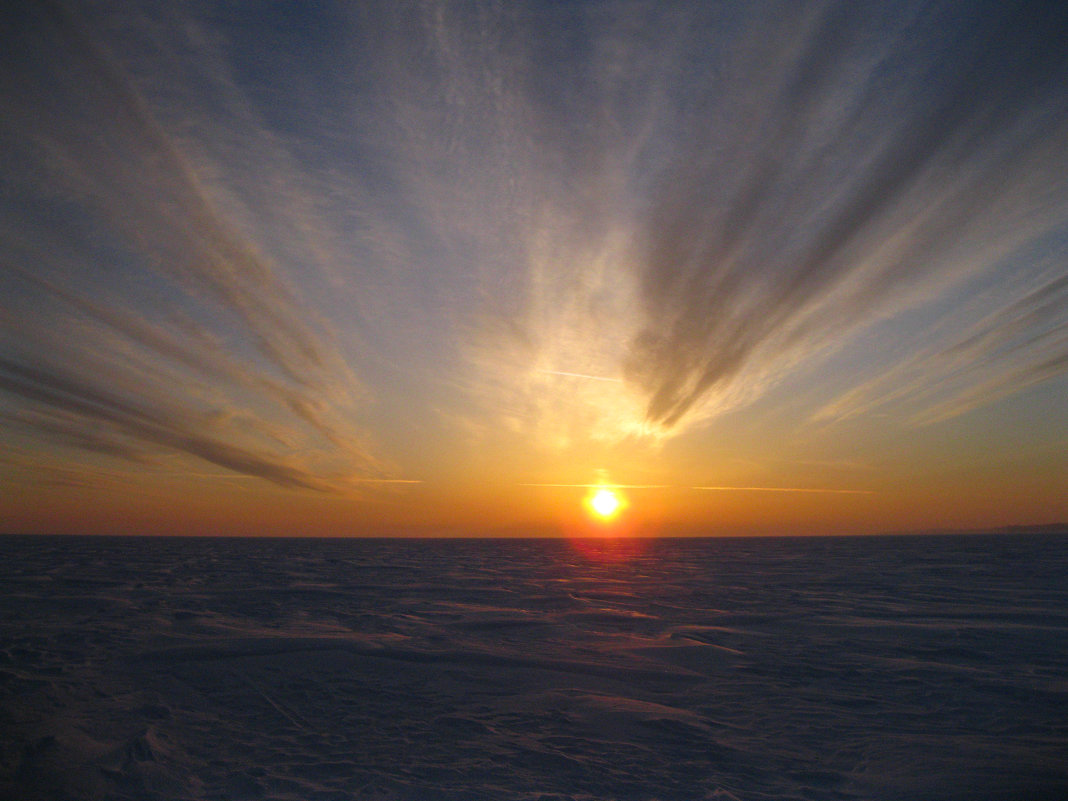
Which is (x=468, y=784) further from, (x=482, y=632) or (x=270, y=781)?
(x=482, y=632)

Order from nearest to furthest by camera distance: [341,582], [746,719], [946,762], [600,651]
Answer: [946,762] < [746,719] < [600,651] < [341,582]

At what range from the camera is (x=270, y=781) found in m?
6.28

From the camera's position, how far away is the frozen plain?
6.41 m

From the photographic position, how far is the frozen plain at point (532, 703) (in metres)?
6.41

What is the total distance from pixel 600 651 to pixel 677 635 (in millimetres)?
2948

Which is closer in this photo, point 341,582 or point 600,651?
point 600,651

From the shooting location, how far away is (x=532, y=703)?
9242mm

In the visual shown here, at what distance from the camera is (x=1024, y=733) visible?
7715 mm

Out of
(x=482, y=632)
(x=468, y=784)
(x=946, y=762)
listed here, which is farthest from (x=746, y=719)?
(x=482, y=632)

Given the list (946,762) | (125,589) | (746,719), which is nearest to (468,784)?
(746,719)

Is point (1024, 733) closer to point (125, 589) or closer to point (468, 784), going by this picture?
point (468, 784)

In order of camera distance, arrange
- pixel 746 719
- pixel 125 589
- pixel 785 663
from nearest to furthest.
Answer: pixel 746 719, pixel 785 663, pixel 125 589

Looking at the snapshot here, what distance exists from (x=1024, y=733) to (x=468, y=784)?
26.6ft

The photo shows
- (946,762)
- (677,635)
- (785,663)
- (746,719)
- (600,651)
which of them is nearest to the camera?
(946,762)
